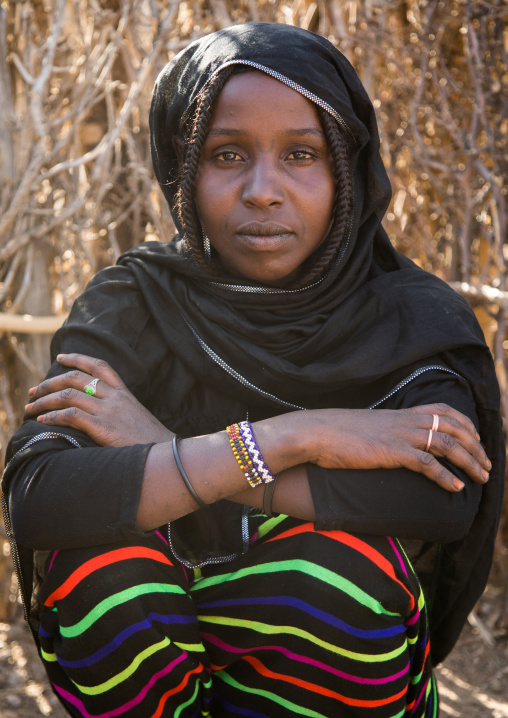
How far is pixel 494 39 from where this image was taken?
285 cm

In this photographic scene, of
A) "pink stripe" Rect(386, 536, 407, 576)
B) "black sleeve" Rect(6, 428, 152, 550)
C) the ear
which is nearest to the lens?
"black sleeve" Rect(6, 428, 152, 550)

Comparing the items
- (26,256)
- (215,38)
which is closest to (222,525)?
(215,38)

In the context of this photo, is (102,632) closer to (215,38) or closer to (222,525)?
(222,525)

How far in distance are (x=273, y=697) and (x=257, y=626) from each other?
176 mm

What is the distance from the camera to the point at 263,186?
1.68 m

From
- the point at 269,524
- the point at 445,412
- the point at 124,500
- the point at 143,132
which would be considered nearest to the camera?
the point at 124,500

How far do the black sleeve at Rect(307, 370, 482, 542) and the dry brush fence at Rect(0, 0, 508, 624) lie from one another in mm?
1368

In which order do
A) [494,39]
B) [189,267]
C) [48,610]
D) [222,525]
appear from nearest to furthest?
[48,610] < [222,525] < [189,267] < [494,39]

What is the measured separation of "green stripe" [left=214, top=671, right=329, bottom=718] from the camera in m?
1.61

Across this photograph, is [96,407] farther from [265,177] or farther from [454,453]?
[454,453]

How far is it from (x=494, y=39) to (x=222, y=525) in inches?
88.2

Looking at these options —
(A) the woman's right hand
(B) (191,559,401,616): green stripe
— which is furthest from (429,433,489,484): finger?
(B) (191,559,401,616): green stripe

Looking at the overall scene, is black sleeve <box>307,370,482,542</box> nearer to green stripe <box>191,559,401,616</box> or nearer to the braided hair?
green stripe <box>191,559,401,616</box>

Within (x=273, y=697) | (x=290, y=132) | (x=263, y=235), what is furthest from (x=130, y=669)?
(x=290, y=132)
